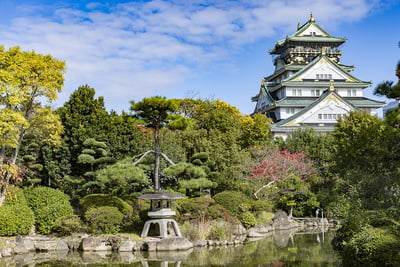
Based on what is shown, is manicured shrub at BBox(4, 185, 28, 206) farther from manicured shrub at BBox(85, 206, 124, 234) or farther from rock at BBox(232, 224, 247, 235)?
rock at BBox(232, 224, 247, 235)

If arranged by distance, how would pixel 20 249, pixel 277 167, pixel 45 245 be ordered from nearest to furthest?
pixel 20 249 → pixel 45 245 → pixel 277 167

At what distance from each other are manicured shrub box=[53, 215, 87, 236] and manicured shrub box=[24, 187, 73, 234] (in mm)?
255

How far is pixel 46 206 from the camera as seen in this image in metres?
14.8

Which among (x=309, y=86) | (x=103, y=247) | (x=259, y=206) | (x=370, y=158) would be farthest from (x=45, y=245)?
(x=309, y=86)

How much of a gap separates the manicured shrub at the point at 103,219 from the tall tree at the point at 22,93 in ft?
8.81

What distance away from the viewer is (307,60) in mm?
37625

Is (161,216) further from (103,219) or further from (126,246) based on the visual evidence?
(103,219)

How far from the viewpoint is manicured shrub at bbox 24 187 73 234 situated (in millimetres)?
14430

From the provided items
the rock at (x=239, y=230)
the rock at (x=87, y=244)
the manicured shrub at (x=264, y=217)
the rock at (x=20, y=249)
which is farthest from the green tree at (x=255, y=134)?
the rock at (x=20, y=249)

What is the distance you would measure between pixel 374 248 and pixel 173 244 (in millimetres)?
6345

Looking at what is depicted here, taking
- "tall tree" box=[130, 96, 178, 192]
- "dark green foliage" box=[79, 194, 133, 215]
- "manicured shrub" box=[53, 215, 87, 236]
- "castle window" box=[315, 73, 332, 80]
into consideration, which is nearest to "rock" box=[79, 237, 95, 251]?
"manicured shrub" box=[53, 215, 87, 236]

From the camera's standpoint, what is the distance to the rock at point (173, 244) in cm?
1301

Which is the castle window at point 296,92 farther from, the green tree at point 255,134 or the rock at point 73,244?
the rock at point 73,244

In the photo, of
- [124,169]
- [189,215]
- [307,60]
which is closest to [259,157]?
[189,215]
